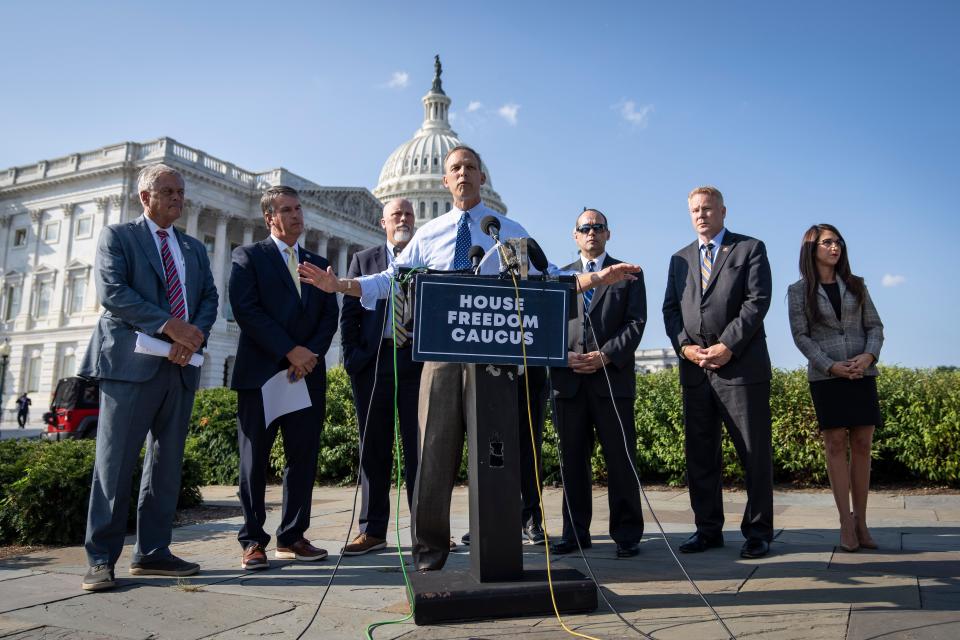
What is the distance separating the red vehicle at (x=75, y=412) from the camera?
17.7m

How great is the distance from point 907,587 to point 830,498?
161 inches

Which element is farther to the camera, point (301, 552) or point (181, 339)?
point (301, 552)

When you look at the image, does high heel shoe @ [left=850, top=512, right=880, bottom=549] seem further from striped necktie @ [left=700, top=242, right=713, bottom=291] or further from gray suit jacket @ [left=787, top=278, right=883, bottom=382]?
striped necktie @ [left=700, top=242, right=713, bottom=291]

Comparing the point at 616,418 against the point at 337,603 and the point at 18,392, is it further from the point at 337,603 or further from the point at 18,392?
the point at 18,392

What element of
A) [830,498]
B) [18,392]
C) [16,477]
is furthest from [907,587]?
[18,392]

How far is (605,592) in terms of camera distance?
3605 mm

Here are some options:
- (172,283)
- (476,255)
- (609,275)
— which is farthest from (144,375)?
(609,275)

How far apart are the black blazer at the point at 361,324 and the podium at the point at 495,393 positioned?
211cm

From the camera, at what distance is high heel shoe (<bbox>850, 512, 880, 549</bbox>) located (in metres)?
4.66

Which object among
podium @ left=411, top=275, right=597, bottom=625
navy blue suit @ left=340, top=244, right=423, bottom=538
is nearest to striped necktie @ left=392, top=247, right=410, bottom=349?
podium @ left=411, top=275, right=597, bottom=625

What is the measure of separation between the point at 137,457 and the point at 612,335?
11.0 feet

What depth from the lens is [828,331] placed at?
17.0 feet

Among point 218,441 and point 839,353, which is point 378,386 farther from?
point 218,441

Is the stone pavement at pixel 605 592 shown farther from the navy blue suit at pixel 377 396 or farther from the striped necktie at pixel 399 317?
the striped necktie at pixel 399 317
